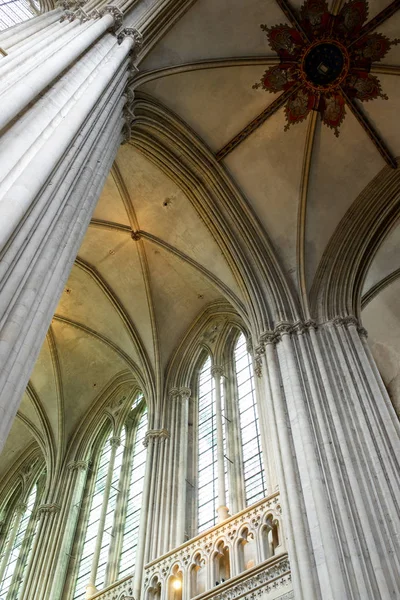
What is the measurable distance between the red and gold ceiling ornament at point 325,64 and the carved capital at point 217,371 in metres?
4.38

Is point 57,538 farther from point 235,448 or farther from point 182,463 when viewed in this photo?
point 235,448

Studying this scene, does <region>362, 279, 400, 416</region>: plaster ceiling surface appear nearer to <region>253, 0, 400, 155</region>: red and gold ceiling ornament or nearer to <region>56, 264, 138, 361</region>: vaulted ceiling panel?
<region>253, 0, 400, 155</region>: red and gold ceiling ornament

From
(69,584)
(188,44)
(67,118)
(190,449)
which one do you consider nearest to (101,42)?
(67,118)

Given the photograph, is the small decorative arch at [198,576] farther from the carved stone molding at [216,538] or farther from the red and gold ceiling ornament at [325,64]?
the red and gold ceiling ornament at [325,64]

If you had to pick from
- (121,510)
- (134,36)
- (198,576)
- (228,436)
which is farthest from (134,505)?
(134,36)

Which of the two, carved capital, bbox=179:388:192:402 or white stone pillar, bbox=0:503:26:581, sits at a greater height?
carved capital, bbox=179:388:192:402

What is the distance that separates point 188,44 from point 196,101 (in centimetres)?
127

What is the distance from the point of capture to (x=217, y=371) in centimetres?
1350

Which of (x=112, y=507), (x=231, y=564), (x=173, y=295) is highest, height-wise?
(x=173, y=295)

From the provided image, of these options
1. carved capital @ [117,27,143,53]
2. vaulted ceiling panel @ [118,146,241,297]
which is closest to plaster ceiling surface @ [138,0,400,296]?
vaulted ceiling panel @ [118,146,241,297]

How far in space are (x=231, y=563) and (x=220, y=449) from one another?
279 centimetres

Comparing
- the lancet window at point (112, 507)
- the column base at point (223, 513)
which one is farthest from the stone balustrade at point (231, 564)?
the lancet window at point (112, 507)

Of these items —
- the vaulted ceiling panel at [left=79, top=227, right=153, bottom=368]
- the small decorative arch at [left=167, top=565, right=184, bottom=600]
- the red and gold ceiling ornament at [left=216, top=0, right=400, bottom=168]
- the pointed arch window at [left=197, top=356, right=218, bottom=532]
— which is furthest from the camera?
the vaulted ceiling panel at [left=79, top=227, right=153, bottom=368]

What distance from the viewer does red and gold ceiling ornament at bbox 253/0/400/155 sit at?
11938 millimetres
